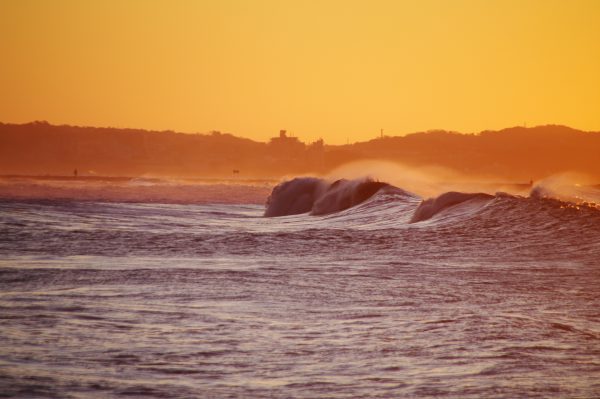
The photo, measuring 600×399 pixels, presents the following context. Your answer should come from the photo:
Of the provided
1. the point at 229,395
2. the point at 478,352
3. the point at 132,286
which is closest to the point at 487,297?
the point at 478,352

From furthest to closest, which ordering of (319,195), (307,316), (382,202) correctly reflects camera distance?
1. (319,195)
2. (382,202)
3. (307,316)

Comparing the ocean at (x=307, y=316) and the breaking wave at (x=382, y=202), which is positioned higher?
the breaking wave at (x=382, y=202)

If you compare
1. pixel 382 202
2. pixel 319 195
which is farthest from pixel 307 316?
pixel 319 195

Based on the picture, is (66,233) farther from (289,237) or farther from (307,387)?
(307,387)

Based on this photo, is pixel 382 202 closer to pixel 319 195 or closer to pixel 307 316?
pixel 319 195

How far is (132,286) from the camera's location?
1291cm

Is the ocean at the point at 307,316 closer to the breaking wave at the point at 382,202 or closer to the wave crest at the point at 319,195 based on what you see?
the breaking wave at the point at 382,202

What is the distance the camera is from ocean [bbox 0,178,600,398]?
752cm

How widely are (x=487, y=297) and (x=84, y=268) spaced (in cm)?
636

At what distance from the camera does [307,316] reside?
413 inches

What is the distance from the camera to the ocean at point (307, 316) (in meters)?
7.52

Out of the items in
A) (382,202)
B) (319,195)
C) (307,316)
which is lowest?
(307,316)

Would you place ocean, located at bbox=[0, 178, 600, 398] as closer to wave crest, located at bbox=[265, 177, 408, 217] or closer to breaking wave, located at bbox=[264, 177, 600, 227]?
breaking wave, located at bbox=[264, 177, 600, 227]

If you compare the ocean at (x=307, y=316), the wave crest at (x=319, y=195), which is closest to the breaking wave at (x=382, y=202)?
the wave crest at (x=319, y=195)
